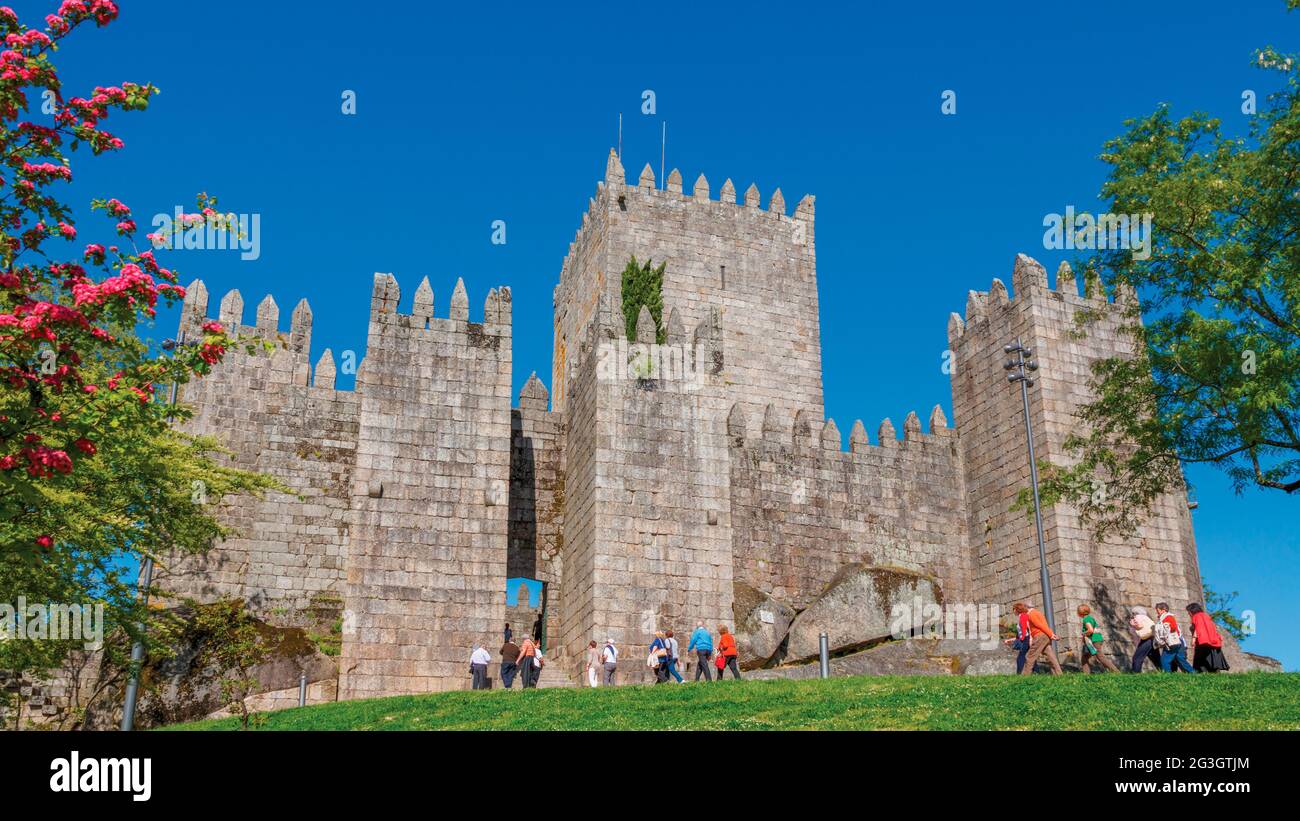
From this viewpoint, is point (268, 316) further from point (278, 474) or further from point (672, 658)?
point (672, 658)

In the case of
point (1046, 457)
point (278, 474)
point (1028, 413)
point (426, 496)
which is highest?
point (1028, 413)

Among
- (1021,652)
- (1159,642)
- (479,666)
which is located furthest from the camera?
(479,666)

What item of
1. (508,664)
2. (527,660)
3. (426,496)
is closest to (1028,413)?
(527,660)

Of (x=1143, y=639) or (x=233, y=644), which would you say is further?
(x=233, y=644)

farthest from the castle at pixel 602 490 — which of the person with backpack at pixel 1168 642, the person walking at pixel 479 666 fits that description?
the person with backpack at pixel 1168 642

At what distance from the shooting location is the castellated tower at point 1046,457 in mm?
25688

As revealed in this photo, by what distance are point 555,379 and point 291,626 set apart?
19.6 meters

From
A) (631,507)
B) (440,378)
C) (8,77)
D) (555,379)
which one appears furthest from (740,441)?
(8,77)

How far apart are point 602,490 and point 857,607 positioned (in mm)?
6910

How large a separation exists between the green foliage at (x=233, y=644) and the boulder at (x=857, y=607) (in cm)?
1106

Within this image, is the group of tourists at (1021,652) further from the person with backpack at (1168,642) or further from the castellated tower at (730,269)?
the castellated tower at (730,269)

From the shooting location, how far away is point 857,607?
26.6 m

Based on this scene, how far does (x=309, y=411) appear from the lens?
89.8 feet
